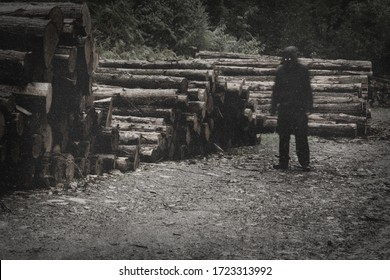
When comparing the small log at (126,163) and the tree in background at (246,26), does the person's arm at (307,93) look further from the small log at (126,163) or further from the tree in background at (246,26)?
the small log at (126,163)

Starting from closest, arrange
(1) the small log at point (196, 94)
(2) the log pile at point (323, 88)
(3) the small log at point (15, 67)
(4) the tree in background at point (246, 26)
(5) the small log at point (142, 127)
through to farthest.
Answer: (3) the small log at point (15, 67) → (5) the small log at point (142, 127) → (1) the small log at point (196, 94) → (4) the tree in background at point (246, 26) → (2) the log pile at point (323, 88)

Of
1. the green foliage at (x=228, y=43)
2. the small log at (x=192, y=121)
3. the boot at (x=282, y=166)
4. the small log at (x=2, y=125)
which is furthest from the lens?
the green foliage at (x=228, y=43)

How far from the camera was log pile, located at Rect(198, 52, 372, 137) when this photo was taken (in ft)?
40.9

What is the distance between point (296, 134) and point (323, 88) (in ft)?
19.2

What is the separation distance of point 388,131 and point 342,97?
1509 mm

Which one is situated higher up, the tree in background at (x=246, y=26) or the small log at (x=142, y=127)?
the tree in background at (x=246, y=26)

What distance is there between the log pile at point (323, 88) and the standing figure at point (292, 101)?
2627 millimetres

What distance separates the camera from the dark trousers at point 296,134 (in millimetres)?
8156

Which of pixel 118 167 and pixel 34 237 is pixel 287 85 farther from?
pixel 34 237

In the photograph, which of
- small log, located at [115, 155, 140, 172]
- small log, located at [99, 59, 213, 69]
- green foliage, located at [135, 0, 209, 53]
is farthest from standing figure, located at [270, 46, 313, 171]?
green foliage, located at [135, 0, 209, 53]

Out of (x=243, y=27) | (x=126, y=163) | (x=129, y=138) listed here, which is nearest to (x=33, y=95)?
(x=126, y=163)

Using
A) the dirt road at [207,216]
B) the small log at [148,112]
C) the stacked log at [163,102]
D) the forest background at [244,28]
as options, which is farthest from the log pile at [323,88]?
the dirt road at [207,216]

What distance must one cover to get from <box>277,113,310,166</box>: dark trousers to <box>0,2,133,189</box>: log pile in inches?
120

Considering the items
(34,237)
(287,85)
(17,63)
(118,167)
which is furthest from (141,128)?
(34,237)
